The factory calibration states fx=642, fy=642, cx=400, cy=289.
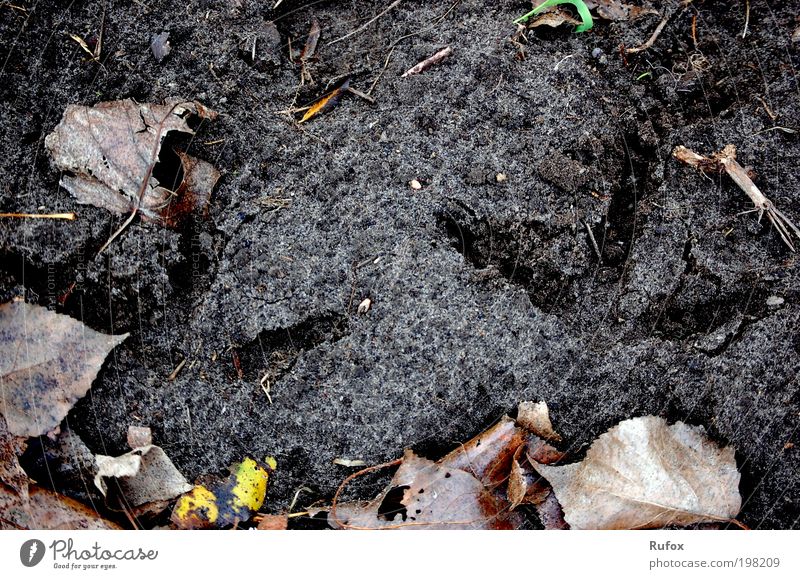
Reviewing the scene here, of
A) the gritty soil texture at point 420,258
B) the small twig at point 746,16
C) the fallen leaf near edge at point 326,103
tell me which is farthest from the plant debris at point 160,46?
the small twig at point 746,16

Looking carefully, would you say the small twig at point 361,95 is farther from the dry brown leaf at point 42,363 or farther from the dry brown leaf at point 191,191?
the dry brown leaf at point 42,363

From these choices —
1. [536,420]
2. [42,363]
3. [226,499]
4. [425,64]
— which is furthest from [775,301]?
[42,363]

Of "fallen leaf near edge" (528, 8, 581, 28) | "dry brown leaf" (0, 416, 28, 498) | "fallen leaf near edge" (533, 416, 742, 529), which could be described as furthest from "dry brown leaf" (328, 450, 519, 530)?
"fallen leaf near edge" (528, 8, 581, 28)

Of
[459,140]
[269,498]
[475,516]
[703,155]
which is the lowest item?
[475,516]

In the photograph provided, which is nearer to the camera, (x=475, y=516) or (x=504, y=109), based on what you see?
(x=475, y=516)
